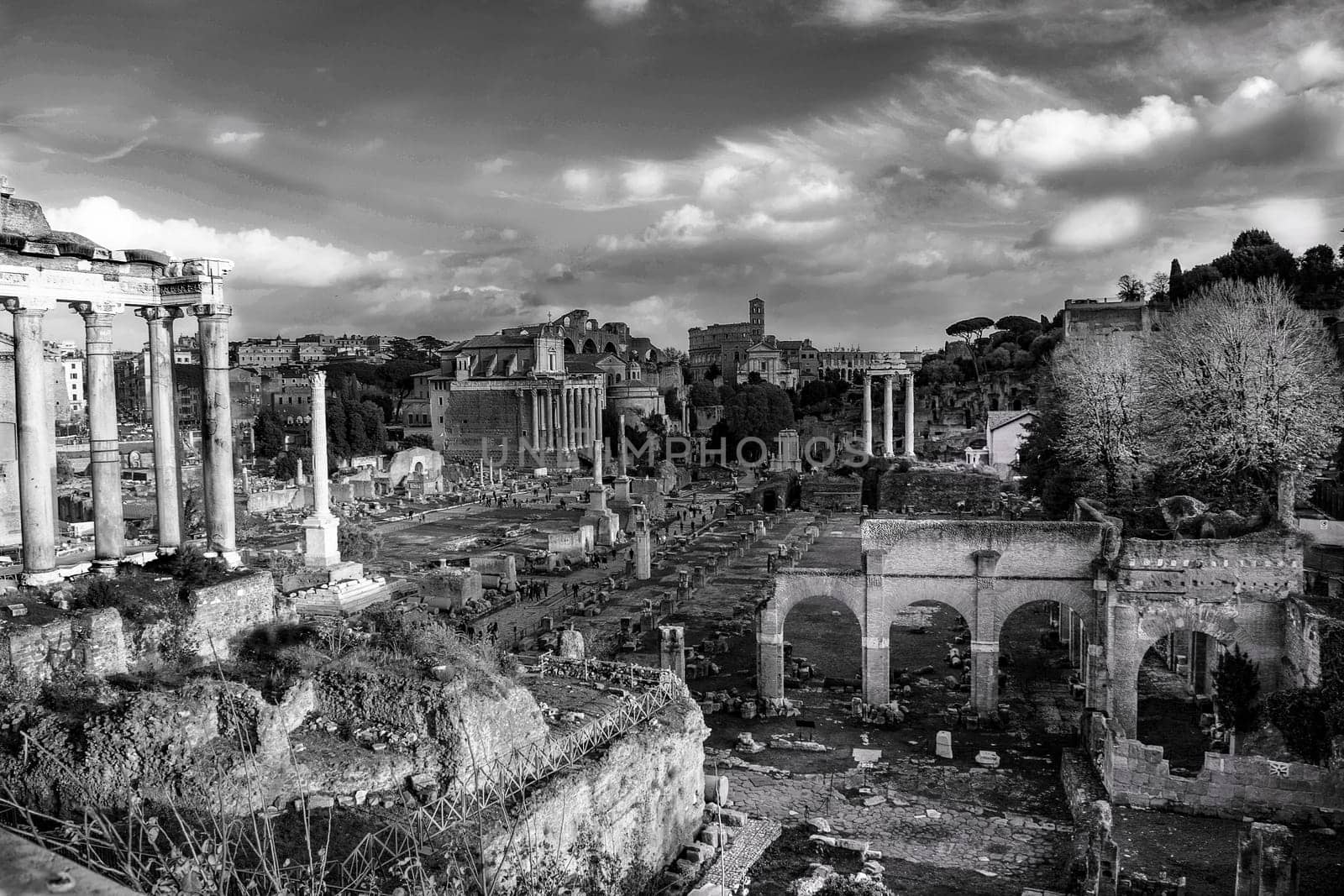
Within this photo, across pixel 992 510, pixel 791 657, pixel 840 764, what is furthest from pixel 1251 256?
pixel 840 764

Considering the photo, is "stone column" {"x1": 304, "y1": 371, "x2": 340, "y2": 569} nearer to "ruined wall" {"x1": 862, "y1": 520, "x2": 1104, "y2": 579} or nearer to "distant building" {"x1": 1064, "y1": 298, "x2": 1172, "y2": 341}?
"ruined wall" {"x1": 862, "y1": 520, "x2": 1104, "y2": 579}

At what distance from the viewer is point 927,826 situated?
14.2 meters

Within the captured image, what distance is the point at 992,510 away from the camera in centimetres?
3962

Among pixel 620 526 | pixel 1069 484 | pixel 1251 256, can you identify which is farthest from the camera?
pixel 1251 256

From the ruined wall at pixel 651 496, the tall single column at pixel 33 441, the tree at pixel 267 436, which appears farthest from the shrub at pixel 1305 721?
the tree at pixel 267 436

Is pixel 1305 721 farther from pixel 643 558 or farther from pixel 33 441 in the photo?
pixel 643 558

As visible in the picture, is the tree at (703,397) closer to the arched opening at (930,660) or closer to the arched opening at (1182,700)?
the arched opening at (930,660)

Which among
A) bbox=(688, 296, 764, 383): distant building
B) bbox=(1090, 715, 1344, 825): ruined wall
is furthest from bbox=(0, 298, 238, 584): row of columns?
bbox=(688, 296, 764, 383): distant building

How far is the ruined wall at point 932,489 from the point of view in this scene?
4678 cm

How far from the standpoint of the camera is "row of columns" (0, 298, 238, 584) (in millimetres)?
13820

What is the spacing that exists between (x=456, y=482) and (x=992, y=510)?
40215 millimetres

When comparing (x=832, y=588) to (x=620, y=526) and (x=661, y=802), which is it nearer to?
(x=661, y=802)

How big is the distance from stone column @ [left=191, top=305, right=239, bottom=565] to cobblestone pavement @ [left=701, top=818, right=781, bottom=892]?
872cm

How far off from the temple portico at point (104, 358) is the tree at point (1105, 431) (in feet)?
80.2
